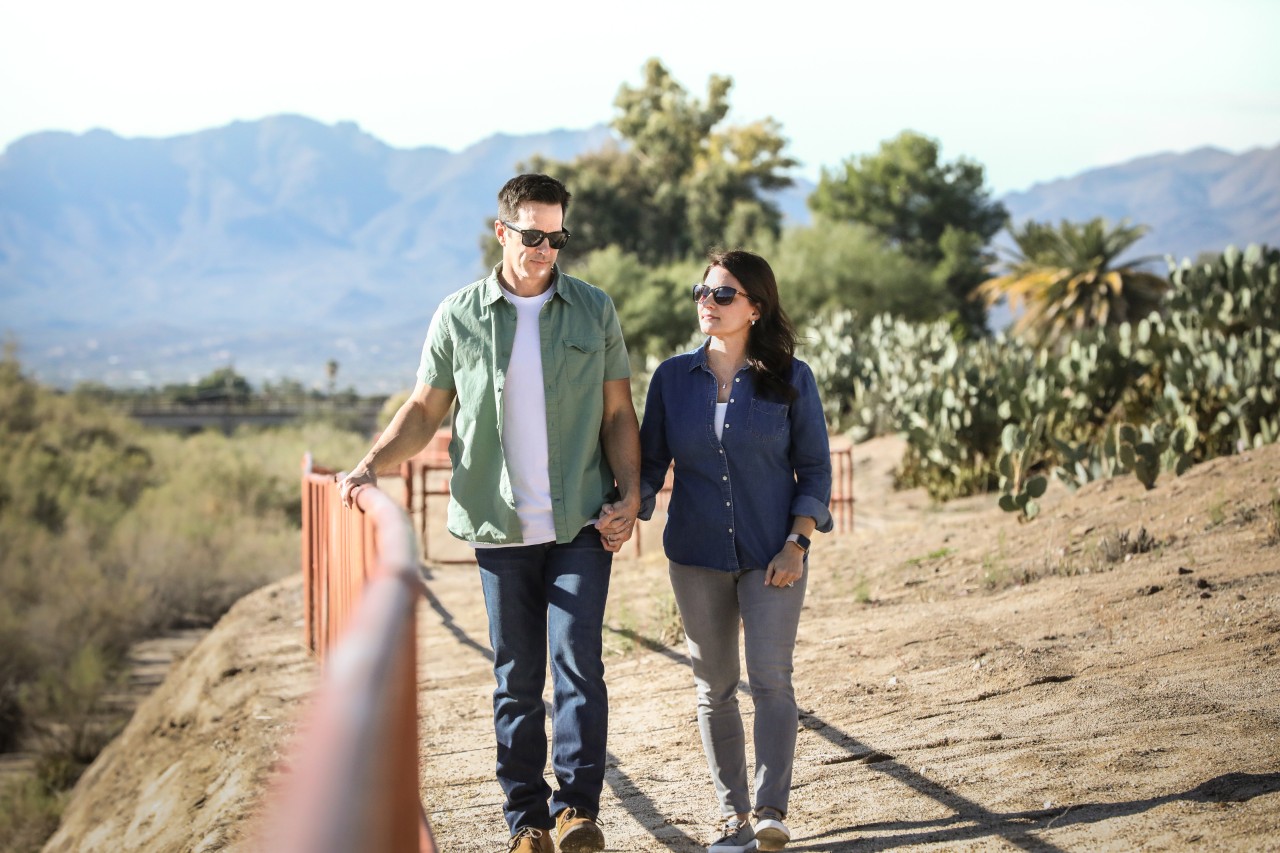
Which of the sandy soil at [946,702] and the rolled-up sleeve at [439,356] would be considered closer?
the rolled-up sleeve at [439,356]

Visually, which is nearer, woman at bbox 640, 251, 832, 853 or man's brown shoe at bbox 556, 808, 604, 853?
man's brown shoe at bbox 556, 808, 604, 853

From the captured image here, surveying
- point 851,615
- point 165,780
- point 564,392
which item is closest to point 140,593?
point 165,780

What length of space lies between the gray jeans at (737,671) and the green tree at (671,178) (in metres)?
58.8

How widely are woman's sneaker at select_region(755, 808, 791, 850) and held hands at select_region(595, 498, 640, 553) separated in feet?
3.13

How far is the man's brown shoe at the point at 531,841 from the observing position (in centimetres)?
434

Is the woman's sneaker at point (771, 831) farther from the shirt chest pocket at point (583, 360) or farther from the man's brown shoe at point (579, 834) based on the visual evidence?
the shirt chest pocket at point (583, 360)

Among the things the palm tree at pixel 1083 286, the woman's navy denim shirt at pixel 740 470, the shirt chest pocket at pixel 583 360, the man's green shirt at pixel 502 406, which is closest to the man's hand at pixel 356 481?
the man's green shirt at pixel 502 406

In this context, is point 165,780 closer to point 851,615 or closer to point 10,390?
point 851,615

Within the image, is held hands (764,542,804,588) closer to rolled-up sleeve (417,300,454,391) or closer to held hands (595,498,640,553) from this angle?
held hands (595,498,640,553)

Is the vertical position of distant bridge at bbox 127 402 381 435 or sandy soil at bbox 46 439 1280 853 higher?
distant bridge at bbox 127 402 381 435

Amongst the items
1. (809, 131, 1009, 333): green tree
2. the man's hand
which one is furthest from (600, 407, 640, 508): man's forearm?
(809, 131, 1009, 333): green tree

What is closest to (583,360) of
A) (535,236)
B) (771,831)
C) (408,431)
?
(535,236)

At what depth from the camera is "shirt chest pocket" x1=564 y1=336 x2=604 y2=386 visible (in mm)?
4555

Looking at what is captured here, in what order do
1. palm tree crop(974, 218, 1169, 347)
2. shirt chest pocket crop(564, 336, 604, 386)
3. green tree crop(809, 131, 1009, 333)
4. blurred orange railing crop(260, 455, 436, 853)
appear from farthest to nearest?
green tree crop(809, 131, 1009, 333)
palm tree crop(974, 218, 1169, 347)
shirt chest pocket crop(564, 336, 604, 386)
blurred orange railing crop(260, 455, 436, 853)
